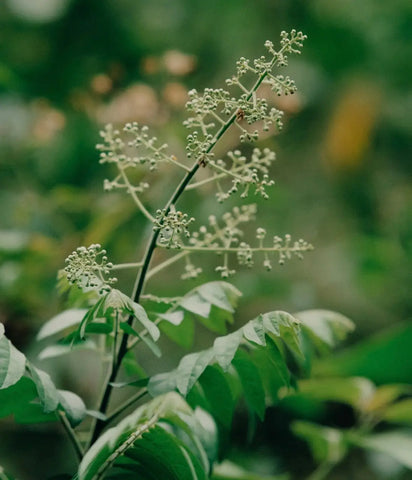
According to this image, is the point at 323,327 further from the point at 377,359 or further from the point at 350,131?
the point at 350,131

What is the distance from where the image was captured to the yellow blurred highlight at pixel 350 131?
252 centimetres

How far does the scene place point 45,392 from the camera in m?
0.70

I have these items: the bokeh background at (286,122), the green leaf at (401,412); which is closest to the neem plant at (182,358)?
the green leaf at (401,412)

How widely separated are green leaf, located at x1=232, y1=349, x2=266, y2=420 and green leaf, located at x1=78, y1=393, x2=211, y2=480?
106mm

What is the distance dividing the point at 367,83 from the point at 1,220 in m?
1.57

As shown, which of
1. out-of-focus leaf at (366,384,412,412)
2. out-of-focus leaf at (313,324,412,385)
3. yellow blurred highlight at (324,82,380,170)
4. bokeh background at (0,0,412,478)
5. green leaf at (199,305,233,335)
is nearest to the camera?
green leaf at (199,305,233,335)

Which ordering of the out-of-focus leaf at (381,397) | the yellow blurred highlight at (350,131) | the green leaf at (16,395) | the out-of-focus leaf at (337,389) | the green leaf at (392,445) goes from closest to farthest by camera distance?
1. the green leaf at (16,395)
2. the green leaf at (392,445)
3. the out-of-focus leaf at (337,389)
4. the out-of-focus leaf at (381,397)
5. the yellow blurred highlight at (350,131)

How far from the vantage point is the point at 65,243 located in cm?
177

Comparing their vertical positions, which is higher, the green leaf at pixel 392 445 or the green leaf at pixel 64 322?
the green leaf at pixel 64 322

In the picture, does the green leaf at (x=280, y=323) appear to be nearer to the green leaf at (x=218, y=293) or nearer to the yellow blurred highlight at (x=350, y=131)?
the green leaf at (x=218, y=293)

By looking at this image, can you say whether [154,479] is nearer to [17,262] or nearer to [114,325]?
[114,325]

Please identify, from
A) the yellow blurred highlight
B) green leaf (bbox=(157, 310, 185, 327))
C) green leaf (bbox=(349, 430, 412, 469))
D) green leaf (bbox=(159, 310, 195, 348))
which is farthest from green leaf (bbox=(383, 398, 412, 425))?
the yellow blurred highlight

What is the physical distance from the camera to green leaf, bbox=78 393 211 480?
26.3 inches

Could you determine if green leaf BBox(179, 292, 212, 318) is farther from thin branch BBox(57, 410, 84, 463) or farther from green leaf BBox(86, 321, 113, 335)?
thin branch BBox(57, 410, 84, 463)
